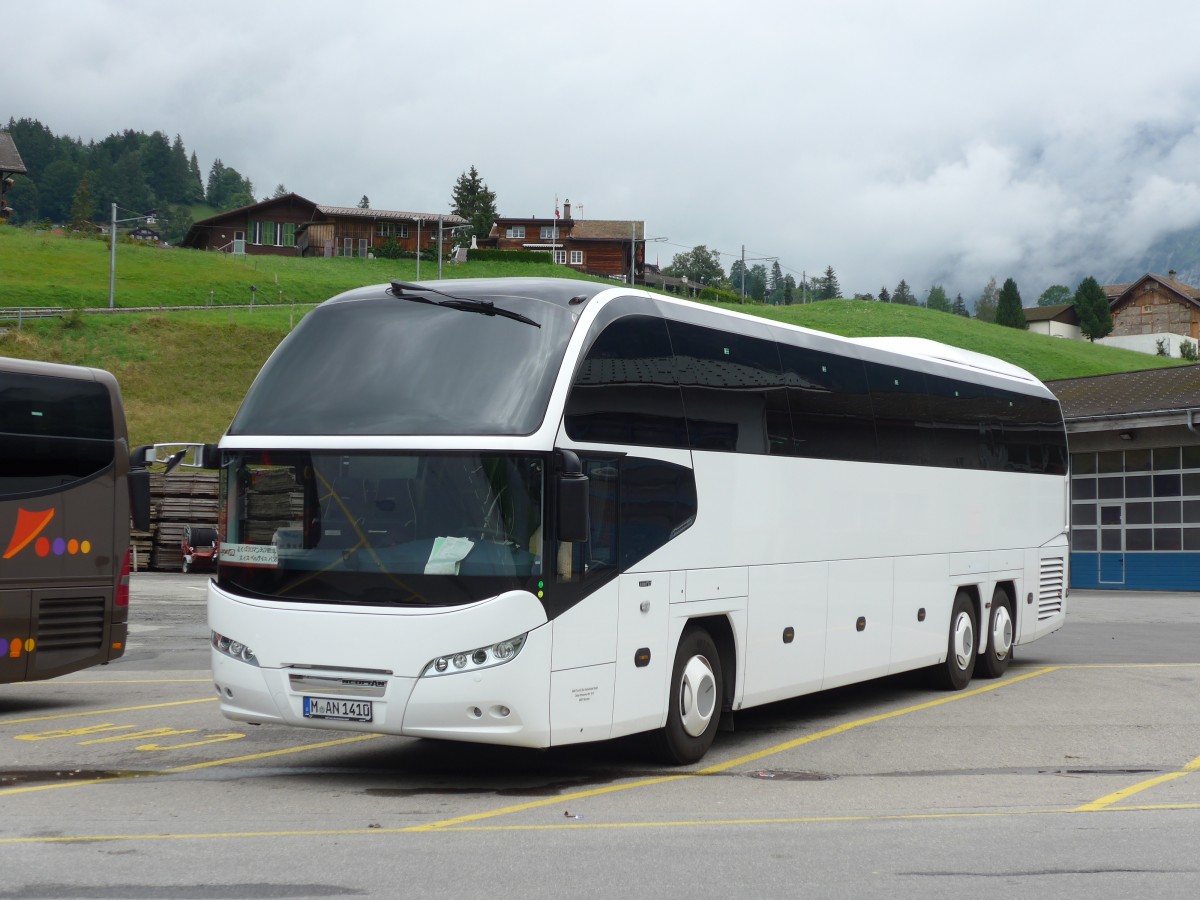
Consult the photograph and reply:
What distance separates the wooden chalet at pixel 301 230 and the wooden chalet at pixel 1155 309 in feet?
251

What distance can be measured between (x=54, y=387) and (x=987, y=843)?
954cm

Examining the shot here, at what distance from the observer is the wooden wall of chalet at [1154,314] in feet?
479

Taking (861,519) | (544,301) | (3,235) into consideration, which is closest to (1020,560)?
(861,519)

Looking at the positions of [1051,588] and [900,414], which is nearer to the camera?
[900,414]

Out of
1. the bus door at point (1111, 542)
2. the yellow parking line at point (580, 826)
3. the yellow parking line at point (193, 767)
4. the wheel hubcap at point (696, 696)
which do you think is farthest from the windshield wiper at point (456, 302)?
the bus door at point (1111, 542)

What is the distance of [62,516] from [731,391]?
21.3 feet

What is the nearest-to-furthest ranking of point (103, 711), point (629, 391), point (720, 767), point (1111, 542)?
A: 1. point (629, 391)
2. point (720, 767)
3. point (103, 711)
4. point (1111, 542)

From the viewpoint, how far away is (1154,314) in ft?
495

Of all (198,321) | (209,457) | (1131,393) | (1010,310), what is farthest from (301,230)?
(209,457)

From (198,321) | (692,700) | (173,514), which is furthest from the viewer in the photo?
(198,321)

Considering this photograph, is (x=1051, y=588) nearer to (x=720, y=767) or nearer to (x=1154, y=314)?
(x=720, y=767)

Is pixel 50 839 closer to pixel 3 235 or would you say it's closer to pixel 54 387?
pixel 54 387

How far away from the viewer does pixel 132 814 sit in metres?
8.30

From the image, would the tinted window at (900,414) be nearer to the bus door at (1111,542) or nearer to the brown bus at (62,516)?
the brown bus at (62,516)
